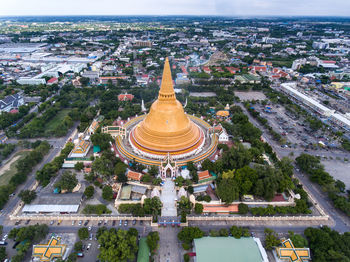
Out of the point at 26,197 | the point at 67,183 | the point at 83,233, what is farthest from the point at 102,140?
the point at 83,233

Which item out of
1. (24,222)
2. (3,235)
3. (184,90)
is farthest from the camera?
(184,90)

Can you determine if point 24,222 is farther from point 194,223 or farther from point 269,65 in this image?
point 269,65

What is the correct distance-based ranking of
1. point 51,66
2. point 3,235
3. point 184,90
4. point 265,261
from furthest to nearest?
→ point 51,66 → point 184,90 → point 3,235 → point 265,261

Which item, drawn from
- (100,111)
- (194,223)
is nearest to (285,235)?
(194,223)

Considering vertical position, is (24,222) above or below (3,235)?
above

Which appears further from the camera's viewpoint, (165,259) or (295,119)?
(295,119)

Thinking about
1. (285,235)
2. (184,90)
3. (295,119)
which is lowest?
(285,235)

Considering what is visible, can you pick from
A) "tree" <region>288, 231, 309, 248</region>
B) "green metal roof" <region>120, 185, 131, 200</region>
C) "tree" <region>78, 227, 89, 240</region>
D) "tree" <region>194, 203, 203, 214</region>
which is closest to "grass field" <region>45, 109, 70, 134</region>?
"green metal roof" <region>120, 185, 131, 200</region>
